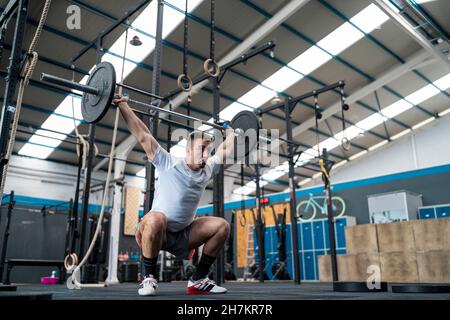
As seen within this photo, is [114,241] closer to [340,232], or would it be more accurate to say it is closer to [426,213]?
[340,232]

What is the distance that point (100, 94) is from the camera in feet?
6.79

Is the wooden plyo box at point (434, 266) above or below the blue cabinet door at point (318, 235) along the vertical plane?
below

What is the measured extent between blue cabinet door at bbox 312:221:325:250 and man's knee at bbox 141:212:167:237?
6.99 metres

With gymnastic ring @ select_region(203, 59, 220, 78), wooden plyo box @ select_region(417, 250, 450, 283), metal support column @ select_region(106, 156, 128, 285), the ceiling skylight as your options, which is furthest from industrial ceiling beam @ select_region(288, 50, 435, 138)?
gymnastic ring @ select_region(203, 59, 220, 78)

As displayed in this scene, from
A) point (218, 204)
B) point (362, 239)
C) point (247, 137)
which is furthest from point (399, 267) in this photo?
point (247, 137)

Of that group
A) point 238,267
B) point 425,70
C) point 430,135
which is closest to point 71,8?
point 238,267

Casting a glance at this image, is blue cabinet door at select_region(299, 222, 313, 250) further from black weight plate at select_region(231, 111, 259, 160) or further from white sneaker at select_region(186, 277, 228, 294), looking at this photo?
white sneaker at select_region(186, 277, 228, 294)

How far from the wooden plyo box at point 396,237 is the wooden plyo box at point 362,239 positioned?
0.08m

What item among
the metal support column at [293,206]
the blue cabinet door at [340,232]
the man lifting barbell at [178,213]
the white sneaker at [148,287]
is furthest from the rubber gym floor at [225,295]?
the blue cabinet door at [340,232]

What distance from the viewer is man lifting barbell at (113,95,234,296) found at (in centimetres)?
198

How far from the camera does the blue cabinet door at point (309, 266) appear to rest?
836 cm

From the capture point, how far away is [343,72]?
32.5 ft

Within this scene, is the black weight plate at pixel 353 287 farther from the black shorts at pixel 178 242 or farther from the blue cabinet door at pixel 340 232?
the blue cabinet door at pixel 340 232
